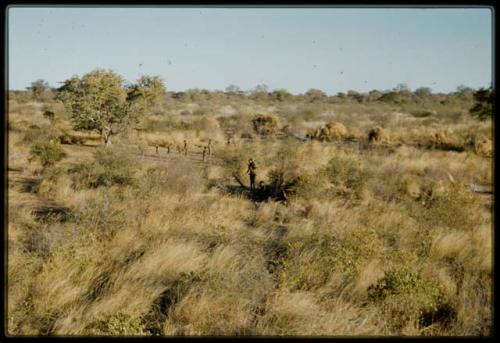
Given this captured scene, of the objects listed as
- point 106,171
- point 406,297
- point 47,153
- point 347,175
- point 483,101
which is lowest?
point 406,297

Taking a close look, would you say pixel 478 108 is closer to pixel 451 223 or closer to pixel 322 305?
pixel 451 223

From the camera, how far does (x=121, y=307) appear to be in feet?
13.3

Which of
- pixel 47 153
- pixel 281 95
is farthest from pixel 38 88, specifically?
pixel 47 153

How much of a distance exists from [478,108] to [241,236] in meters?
7.30

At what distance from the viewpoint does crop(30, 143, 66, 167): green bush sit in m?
10.9

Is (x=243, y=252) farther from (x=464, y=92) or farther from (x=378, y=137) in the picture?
(x=464, y=92)

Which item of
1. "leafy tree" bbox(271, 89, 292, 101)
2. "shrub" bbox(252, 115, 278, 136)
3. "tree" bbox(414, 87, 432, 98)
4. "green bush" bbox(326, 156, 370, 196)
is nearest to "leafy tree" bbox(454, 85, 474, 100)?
"tree" bbox(414, 87, 432, 98)

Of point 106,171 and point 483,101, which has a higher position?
point 483,101

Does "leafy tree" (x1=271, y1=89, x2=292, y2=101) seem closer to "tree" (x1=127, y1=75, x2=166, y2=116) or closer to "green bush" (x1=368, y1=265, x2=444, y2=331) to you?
"tree" (x1=127, y1=75, x2=166, y2=116)

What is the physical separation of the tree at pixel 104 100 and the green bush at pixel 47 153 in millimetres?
4040

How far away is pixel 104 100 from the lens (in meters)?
15.8

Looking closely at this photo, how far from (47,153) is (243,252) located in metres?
7.67

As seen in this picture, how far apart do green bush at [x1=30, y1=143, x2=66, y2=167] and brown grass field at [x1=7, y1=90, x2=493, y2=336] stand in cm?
25

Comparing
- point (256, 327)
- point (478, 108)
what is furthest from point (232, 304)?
point (478, 108)
